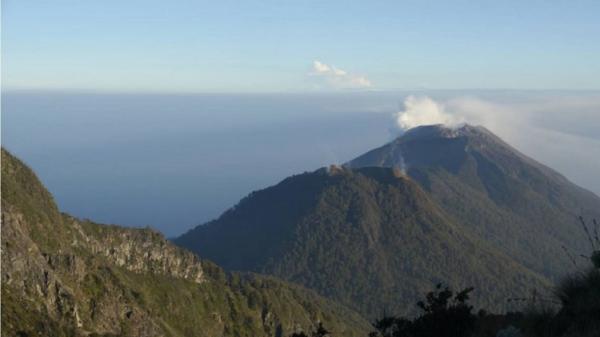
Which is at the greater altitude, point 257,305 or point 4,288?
point 4,288

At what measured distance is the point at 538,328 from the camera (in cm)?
→ 1259

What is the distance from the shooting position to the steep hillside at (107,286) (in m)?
94.2

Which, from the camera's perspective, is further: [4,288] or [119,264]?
[119,264]

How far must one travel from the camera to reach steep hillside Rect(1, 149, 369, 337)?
94.2m

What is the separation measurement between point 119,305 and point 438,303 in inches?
4211

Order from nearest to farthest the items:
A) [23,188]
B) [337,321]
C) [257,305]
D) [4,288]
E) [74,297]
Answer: [4,288] < [74,297] < [23,188] < [257,305] < [337,321]

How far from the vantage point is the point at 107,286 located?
4781 inches

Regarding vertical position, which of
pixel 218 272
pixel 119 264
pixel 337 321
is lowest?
pixel 337 321

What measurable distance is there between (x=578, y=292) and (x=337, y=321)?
18931cm

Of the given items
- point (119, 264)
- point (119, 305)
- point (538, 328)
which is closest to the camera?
point (538, 328)

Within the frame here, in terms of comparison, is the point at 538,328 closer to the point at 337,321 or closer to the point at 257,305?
the point at 257,305

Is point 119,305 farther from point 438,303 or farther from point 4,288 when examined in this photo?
point 438,303

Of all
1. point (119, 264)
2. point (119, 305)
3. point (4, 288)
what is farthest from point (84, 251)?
point (4, 288)

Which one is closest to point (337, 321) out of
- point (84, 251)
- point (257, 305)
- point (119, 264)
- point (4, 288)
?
point (257, 305)
